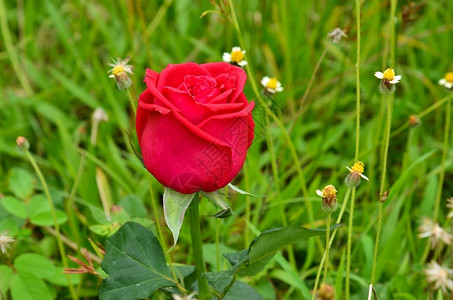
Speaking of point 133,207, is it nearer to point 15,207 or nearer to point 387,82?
point 15,207

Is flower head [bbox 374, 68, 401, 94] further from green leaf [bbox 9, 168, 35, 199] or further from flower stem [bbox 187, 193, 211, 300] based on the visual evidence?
green leaf [bbox 9, 168, 35, 199]

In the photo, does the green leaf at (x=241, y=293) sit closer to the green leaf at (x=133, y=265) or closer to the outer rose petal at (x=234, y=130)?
the green leaf at (x=133, y=265)

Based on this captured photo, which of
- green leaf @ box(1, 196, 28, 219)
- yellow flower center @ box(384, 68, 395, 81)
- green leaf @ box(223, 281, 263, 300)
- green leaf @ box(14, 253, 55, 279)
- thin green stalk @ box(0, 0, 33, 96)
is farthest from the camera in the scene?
thin green stalk @ box(0, 0, 33, 96)

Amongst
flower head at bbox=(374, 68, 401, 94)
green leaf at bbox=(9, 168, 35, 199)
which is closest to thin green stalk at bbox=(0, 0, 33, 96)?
green leaf at bbox=(9, 168, 35, 199)

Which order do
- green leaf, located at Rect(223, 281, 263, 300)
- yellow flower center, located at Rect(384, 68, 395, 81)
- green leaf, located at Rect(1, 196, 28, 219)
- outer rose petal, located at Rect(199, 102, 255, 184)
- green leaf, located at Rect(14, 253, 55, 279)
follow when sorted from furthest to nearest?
green leaf, located at Rect(1, 196, 28, 219)
green leaf, located at Rect(14, 253, 55, 279)
green leaf, located at Rect(223, 281, 263, 300)
yellow flower center, located at Rect(384, 68, 395, 81)
outer rose petal, located at Rect(199, 102, 255, 184)

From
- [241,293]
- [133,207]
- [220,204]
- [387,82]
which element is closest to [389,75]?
[387,82]

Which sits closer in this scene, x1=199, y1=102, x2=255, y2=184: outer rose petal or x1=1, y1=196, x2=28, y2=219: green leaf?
x1=199, y1=102, x2=255, y2=184: outer rose petal

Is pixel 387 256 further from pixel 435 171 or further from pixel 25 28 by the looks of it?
pixel 25 28

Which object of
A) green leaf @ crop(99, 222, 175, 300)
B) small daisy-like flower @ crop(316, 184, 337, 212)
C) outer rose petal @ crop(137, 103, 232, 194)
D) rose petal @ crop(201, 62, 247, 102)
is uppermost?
rose petal @ crop(201, 62, 247, 102)
